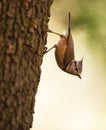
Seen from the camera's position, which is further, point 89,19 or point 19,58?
point 89,19

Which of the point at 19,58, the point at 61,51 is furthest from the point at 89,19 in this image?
the point at 19,58

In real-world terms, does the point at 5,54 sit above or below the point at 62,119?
below

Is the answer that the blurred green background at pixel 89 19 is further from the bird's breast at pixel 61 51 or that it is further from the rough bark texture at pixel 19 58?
the rough bark texture at pixel 19 58

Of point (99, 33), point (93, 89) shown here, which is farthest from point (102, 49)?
point (93, 89)

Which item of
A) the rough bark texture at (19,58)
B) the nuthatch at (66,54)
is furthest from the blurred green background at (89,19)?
the rough bark texture at (19,58)

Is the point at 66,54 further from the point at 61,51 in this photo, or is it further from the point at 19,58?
the point at 19,58

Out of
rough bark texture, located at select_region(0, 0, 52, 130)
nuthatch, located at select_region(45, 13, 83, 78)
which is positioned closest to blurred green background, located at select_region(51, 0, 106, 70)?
nuthatch, located at select_region(45, 13, 83, 78)

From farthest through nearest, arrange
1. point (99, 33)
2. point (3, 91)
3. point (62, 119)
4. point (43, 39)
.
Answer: point (62, 119) < point (99, 33) < point (43, 39) < point (3, 91)

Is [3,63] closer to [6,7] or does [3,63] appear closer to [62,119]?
[6,7]
